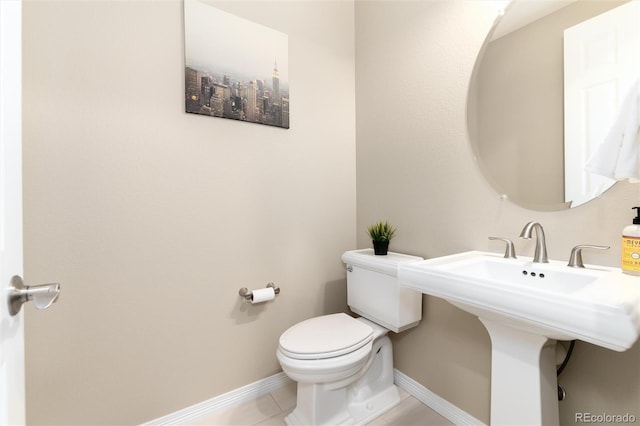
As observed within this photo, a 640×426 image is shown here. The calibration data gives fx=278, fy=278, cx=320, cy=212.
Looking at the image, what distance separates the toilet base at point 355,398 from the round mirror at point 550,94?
1.08 metres

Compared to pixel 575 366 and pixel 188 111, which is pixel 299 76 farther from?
pixel 575 366

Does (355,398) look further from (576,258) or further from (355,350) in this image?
(576,258)

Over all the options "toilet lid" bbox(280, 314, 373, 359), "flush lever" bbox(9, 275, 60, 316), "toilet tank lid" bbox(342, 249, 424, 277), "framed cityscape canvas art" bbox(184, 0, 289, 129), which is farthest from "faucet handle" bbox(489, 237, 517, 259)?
"flush lever" bbox(9, 275, 60, 316)

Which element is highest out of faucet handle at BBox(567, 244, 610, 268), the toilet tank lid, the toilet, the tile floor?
faucet handle at BBox(567, 244, 610, 268)

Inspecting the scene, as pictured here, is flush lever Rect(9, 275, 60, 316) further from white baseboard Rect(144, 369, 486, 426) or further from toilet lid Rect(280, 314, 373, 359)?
white baseboard Rect(144, 369, 486, 426)

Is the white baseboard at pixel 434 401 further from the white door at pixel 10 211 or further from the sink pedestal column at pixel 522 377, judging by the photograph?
the white door at pixel 10 211

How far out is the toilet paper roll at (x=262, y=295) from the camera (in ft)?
4.85

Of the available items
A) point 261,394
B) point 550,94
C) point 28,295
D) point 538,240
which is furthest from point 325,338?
point 550,94

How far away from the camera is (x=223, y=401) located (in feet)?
4.78

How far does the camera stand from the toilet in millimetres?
1198

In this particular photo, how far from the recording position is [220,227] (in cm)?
145

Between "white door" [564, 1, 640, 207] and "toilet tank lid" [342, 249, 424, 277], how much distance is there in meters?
0.70

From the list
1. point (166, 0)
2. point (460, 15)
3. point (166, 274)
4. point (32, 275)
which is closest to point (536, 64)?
point (460, 15)

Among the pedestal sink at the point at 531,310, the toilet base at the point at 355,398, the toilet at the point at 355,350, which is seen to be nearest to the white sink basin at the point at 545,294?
the pedestal sink at the point at 531,310
